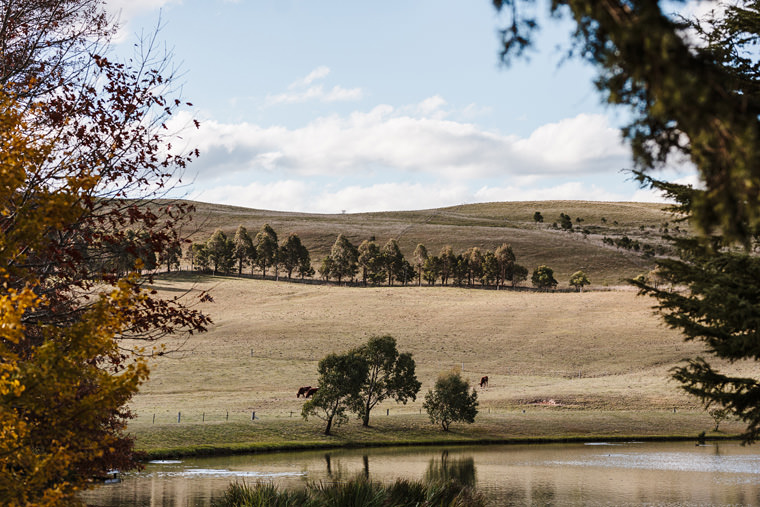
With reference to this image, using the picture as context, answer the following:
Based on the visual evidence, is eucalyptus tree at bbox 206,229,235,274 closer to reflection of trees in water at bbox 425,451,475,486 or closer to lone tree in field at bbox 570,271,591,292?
lone tree in field at bbox 570,271,591,292

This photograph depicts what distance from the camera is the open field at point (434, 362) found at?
4984 cm

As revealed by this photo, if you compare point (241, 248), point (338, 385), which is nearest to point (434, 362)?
point (338, 385)

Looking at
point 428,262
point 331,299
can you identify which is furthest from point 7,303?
point 428,262

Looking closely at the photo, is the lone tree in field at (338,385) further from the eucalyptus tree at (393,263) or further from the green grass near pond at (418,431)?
the eucalyptus tree at (393,263)

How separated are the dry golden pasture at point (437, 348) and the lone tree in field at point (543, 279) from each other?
2250 cm

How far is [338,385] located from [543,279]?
89525mm

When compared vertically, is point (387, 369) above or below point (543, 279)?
below

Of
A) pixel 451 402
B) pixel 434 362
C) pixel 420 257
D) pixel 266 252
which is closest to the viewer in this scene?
pixel 451 402

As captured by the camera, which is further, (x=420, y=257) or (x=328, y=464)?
(x=420, y=257)

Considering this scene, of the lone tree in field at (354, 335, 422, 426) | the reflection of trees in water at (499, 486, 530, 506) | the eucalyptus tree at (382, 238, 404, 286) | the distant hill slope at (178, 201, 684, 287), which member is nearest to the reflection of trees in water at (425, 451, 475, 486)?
the reflection of trees in water at (499, 486, 530, 506)

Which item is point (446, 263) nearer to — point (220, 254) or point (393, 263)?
point (393, 263)

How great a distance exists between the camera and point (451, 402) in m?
49.1

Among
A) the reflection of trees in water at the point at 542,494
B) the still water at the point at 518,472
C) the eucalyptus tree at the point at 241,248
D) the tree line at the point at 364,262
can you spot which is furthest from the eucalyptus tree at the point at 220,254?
the reflection of trees in water at the point at 542,494

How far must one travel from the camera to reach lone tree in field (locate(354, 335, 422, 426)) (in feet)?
163
